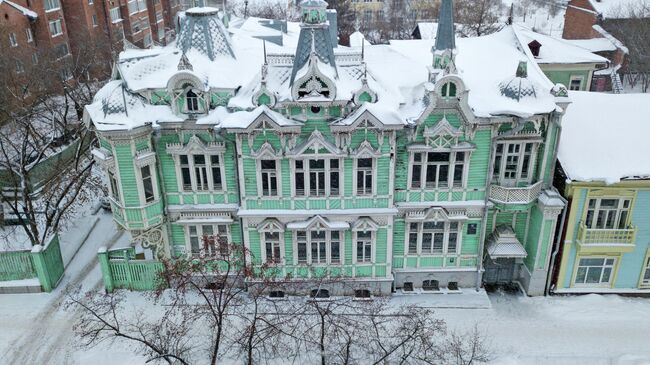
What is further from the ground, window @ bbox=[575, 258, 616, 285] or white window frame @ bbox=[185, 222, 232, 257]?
white window frame @ bbox=[185, 222, 232, 257]

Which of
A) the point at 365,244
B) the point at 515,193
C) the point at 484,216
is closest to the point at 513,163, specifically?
the point at 515,193

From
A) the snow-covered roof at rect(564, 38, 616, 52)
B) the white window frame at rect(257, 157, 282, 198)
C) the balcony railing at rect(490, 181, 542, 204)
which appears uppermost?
the snow-covered roof at rect(564, 38, 616, 52)

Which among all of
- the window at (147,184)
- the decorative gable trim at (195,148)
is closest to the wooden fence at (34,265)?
the window at (147,184)

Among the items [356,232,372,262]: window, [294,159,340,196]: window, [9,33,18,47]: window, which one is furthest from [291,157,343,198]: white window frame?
[9,33,18,47]: window

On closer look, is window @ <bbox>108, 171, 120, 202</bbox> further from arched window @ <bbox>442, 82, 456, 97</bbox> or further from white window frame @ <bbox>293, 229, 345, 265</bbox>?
arched window @ <bbox>442, 82, 456, 97</bbox>

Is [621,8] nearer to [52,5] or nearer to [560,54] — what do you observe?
[560,54]

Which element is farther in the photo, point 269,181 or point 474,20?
point 474,20

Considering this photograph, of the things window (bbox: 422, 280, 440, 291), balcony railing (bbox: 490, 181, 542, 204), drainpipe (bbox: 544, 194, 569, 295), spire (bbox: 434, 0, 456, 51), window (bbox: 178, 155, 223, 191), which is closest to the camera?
spire (bbox: 434, 0, 456, 51)
